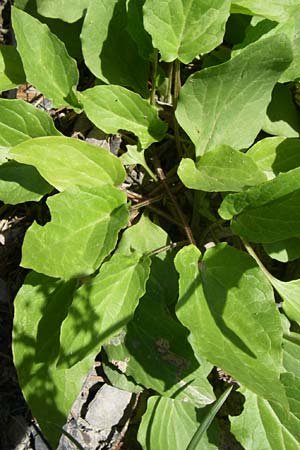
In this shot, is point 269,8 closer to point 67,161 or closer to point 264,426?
point 67,161

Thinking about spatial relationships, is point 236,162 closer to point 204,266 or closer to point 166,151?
point 204,266

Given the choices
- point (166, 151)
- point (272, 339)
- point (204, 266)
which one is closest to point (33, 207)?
point (166, 151)

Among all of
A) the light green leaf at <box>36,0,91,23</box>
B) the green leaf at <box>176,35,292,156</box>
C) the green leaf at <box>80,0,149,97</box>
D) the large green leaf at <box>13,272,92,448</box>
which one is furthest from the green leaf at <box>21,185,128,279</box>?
the light green leaf at <box>36,0,91,23</box>

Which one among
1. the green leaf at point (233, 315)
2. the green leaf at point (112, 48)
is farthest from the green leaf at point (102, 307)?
the green leaf at point (112, 48)

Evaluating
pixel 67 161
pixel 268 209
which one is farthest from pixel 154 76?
pixel 268 209

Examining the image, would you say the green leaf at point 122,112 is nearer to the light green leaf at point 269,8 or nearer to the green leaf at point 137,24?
the green leaf at point 137,24

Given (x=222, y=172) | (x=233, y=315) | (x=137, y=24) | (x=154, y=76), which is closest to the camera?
(x=233, y=315)
